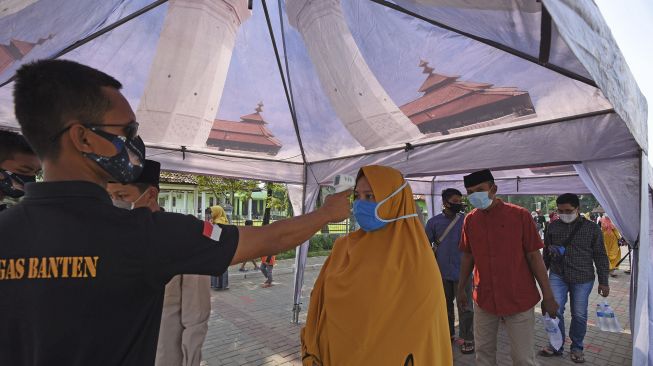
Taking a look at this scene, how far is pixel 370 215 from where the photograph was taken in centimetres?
217

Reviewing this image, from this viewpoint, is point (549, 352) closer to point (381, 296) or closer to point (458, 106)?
point (458, 106)

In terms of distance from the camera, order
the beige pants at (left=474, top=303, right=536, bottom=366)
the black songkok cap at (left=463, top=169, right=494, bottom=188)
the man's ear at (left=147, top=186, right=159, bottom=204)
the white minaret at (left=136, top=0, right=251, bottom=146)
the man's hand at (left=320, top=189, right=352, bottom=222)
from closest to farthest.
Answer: the man's hand at (left=320, top=189, right=352, bottom=222), the man's ear at (left=147, top=186, right=159, bottom=204), the beige pants at (left=474, top=303, right=536, bottom=366), the white minaret at (left=136, top=0, right=251, bottom=146), the black songkok cap at (left=463, top=169, right=494, bottom=188)

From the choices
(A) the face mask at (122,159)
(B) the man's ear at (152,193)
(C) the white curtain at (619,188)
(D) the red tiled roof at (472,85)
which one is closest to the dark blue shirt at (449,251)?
(C) the white curtain at (619,188)

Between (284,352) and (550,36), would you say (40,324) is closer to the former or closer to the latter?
(550,36)

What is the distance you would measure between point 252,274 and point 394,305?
9.28m

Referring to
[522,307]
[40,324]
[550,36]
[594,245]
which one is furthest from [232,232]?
[594,245]

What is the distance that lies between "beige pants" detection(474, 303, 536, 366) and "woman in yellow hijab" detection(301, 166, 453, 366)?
4.55 ft

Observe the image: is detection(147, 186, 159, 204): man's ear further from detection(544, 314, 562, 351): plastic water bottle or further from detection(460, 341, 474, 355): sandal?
detection(544, 314, 562, 351): plastic water bottle

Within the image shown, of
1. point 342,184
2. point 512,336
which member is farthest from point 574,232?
point 342,184

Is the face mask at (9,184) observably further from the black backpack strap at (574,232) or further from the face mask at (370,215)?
the black backpack strap at (574,232)

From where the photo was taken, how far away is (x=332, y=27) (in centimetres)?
299

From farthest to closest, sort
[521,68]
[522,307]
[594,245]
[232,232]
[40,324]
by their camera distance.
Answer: [594,245], [522,307], [521,68], [232,232], [40,324]

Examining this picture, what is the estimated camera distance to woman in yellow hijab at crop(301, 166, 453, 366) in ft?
5.99

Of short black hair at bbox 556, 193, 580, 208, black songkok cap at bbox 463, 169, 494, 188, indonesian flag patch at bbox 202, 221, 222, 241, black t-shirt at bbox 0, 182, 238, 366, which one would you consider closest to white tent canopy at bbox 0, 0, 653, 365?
black songkok cap at bbox 463, 169, 494, 188
